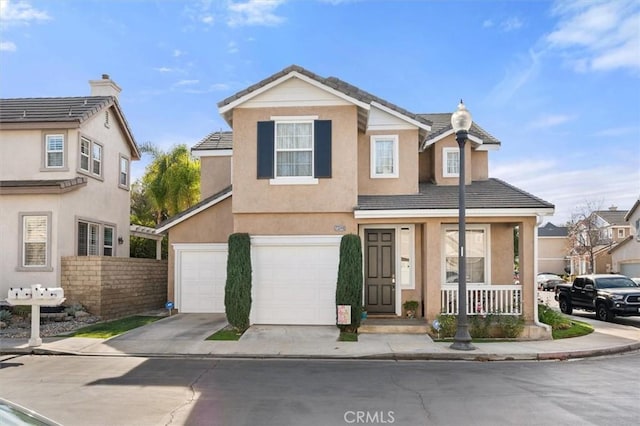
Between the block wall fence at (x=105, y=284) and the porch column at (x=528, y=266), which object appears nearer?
the porch column at (x=528, y=266)

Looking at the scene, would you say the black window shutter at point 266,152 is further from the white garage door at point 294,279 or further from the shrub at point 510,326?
the shrub at point 510,326

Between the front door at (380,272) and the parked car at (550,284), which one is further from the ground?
the front door at (380,272)

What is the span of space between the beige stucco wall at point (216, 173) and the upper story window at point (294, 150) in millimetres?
5634

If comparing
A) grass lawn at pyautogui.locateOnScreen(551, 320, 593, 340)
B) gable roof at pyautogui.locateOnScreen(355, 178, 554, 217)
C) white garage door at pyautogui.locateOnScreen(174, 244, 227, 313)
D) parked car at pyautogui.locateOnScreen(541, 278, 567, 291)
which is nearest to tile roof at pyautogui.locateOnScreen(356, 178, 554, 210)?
gable roof at pyautogui.locateOnScreen(355, 178, 554, 217)

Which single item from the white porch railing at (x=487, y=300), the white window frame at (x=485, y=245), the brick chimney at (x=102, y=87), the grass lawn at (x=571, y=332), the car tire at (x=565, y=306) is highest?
the brick chimney at (x=102, y=87)

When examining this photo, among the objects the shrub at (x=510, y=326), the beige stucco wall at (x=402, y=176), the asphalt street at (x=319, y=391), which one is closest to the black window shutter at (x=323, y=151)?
the beige stucco wall at (x=402, y=176)

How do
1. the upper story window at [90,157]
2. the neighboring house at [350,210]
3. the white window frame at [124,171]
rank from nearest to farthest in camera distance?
the neighboring house at [350,210]
the upper story window at [90,157]
the white window frame at [124,171]


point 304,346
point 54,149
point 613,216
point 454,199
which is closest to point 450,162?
point 454,199

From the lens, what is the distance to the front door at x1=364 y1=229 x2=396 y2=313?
15.0m

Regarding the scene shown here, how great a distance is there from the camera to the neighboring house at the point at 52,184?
1620cm

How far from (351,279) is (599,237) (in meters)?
46.9

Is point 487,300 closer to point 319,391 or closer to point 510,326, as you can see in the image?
point 510,326

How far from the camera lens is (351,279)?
13344 mm

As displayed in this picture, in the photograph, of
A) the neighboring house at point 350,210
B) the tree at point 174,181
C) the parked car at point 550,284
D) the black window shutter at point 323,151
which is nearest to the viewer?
the neighboring house at point 350,210
